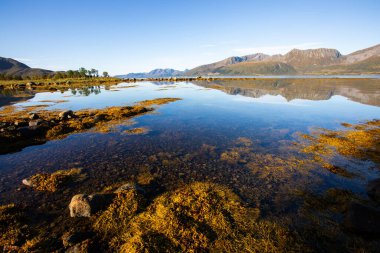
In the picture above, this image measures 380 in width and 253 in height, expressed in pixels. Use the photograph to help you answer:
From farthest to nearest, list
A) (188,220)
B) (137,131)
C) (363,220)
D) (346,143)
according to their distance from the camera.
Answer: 1. (137,131)
2. (346,143)
3. (188,220)
4. (363,220)

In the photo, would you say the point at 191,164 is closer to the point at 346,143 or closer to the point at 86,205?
the point at 86,205

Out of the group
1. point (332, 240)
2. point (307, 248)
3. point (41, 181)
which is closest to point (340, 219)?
point (332, 240)

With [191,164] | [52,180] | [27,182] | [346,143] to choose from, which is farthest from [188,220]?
[346,143]

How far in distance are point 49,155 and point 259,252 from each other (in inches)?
811

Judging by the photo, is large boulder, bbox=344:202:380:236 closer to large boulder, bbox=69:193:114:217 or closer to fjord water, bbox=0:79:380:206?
fjord water, bbox=0:79:380:206

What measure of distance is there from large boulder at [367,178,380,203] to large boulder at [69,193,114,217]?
53.3 feet

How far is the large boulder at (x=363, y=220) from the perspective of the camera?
9.05m

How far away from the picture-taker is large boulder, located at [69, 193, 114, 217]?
35.1ft

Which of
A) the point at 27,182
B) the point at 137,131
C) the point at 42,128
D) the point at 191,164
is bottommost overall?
the point at 191,164

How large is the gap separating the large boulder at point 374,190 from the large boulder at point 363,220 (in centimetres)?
306

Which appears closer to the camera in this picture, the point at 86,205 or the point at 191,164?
the point at 86,205

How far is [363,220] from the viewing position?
30.5 feet

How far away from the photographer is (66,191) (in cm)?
1316

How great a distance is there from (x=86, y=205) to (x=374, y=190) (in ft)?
57.3
